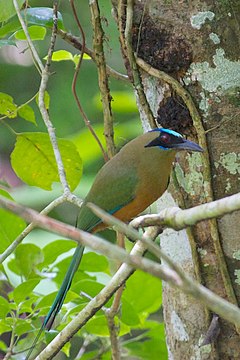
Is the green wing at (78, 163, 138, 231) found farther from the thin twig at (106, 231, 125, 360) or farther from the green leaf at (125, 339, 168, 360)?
the green leaf at (125, 339, 168, 360)

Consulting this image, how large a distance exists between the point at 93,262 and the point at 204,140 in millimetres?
600

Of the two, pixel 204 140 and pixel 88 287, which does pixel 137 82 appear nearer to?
pixel 204 140

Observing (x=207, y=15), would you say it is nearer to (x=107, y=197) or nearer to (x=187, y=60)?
(x=187, y=60)

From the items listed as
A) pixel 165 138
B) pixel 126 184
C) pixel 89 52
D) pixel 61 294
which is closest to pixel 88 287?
pixel 61 294

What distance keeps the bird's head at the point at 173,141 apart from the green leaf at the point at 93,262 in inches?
16.6

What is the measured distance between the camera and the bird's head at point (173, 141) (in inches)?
81.5

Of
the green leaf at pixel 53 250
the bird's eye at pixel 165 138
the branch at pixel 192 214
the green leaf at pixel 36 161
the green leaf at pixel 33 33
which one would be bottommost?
the branch at pixel 192 214

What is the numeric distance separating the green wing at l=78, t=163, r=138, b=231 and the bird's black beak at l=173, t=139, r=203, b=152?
0.29 metres

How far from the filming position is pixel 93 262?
248 cm

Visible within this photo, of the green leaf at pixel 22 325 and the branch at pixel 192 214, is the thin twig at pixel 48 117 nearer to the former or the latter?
the green leaf at pixel 22 325

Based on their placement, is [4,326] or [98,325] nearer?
[4,326]

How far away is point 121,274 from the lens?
1687mm

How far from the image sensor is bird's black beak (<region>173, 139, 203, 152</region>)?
2046 millimetres

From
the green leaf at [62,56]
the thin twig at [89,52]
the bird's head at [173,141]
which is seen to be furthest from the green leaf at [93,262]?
the green leaf at [62,56]
